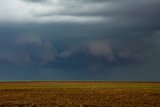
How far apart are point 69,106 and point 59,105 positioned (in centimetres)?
141

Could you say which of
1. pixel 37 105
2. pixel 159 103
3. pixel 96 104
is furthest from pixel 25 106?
pixel 159 103

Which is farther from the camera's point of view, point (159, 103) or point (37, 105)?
point (159, 103)

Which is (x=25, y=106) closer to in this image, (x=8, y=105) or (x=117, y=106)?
(x=8, y=105)

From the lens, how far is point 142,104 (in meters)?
48.7

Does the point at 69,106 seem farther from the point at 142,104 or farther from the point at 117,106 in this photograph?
the point at 142,104

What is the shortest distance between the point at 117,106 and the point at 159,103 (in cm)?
677

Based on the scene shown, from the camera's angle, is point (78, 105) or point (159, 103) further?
point (159, 103)

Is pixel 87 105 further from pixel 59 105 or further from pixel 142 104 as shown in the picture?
pixel 142 104

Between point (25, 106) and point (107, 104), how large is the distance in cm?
980

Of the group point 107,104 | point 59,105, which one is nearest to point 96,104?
point 107,104

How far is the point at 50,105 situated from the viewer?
4709 cm

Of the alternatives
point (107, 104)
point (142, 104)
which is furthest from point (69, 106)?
point (142, 104)

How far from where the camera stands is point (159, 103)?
49781 millimetres

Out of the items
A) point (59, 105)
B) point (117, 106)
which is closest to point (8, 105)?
point (59, 105)
